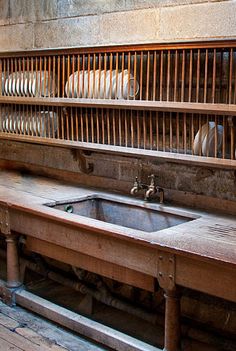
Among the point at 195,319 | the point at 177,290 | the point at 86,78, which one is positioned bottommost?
the point at 195,319

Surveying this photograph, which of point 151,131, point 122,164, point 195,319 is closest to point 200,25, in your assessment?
point 151,131

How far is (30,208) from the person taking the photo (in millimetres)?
2732

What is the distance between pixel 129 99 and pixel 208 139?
1.79 feet

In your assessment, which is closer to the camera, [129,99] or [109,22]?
[129,99]

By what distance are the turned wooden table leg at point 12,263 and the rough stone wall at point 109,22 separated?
1.37 m

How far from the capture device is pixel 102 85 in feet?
9.36

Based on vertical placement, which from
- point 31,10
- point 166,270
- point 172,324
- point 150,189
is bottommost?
point 172,324

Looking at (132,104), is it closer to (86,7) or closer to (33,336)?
(86,7)

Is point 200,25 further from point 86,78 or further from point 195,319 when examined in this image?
point 195,319

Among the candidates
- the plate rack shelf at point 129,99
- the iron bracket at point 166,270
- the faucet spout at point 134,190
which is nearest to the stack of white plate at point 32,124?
the plate rack shelf at point 129,99

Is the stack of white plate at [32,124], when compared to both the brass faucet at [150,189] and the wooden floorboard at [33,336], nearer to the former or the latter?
the brass faucet at [150,189]

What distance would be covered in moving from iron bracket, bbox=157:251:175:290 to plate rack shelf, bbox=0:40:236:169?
22.1 inches

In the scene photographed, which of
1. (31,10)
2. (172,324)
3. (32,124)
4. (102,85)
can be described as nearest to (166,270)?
(172,324)

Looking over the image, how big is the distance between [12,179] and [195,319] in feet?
5.49
